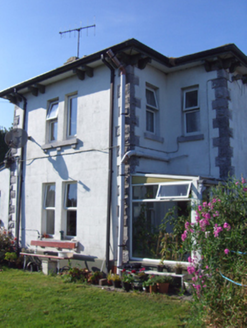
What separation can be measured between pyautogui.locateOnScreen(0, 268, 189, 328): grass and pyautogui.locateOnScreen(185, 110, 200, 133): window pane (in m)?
4.91

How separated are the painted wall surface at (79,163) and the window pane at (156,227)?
3.15ft

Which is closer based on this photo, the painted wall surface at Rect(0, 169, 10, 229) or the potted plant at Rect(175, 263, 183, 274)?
the potted plant at Rect(175, 263, 183, 274)

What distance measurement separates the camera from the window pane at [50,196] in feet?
36.8

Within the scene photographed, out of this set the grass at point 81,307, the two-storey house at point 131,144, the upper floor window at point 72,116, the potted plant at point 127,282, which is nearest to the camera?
the grass at point 81,307

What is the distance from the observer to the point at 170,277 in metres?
7.60

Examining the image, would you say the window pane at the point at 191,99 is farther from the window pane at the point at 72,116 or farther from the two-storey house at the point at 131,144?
the window pane at the point at 72,116

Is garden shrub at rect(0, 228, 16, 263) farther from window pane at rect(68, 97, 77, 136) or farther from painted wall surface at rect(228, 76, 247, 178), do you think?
painted wall surface at rect(228, 76, 247, 178)

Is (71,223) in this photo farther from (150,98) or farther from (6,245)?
(150,98)

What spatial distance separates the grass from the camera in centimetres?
571

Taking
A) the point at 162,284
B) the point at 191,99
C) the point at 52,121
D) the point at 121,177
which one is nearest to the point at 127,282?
the point at 162,284

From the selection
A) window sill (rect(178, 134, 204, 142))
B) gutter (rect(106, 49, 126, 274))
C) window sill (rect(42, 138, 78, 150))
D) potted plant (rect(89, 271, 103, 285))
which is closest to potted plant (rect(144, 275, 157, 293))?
gutter (rect(106, 49, 126, 274))

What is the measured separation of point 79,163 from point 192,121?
3499 mm

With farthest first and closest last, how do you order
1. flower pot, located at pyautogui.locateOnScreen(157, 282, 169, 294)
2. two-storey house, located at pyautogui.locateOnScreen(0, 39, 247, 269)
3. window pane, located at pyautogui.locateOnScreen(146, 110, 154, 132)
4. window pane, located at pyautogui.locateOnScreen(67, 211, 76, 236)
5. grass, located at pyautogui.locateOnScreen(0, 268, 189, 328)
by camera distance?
window pane, located at pyautogui.locateOnScreen(67, 211, 76, 236) < window pane, located at pyautogui.locateOnScreen(146, 110, 154, 132) < two-storey house, located at pyautogui.locateOnScreen(0, 39, 247, 269) < flower pot, located at pyautogui.locateOnScreen(157, 282, 169, 294) < grass, located at pyautogui.locateOnScreen(0, 268, 189, 328)

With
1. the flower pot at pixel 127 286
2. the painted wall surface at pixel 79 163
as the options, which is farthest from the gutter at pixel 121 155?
the flower pot at pixel 127 286
